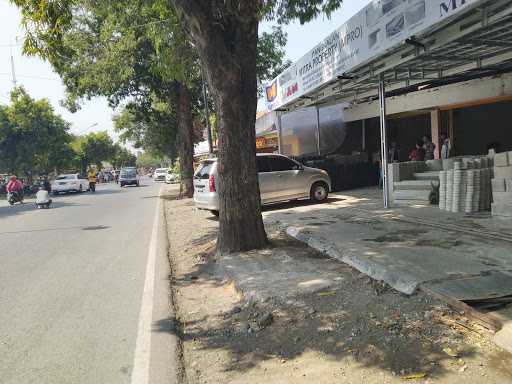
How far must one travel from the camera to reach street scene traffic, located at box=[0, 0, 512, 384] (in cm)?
374

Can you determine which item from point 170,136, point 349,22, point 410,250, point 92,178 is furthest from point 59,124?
point 410,250

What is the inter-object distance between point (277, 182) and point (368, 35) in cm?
542

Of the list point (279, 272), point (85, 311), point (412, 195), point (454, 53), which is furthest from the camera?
point (412, 195)

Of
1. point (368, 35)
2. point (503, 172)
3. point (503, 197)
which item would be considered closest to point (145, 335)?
point (503, 197)

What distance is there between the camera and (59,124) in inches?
1502

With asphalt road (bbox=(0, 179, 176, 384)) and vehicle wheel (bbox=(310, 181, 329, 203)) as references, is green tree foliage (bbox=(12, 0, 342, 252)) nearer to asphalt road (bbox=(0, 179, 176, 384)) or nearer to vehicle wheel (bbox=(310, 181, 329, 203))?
asphalt road (bbox=(0, 179, 176, 384))

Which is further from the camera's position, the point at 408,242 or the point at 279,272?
the point at 408,242

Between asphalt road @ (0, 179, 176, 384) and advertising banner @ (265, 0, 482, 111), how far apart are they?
5566 millimetres

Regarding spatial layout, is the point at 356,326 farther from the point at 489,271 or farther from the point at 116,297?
the point at 116,297

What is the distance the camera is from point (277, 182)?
514 inches

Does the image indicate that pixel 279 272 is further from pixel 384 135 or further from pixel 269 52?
pixel 269 52

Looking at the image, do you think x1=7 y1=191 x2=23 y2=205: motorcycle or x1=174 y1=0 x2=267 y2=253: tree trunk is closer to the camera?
x1=174 y1=0 x2=267 y2=253: tree trunk

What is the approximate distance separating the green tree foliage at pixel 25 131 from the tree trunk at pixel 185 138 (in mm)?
18186

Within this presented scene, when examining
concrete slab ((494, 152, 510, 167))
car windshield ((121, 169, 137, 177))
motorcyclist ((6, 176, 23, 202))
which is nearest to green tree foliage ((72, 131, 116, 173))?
car windshield ((121, 169, 137, 177))
